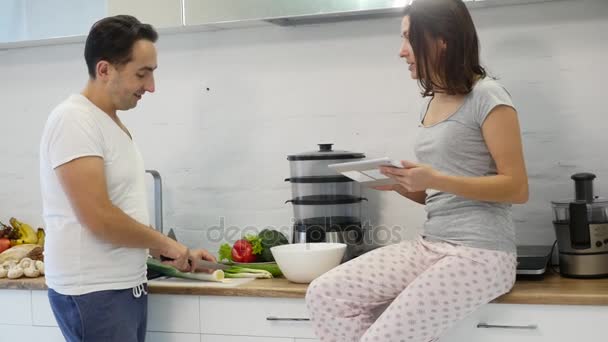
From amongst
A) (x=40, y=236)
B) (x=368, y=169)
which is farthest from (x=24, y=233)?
(x=368, y=169)

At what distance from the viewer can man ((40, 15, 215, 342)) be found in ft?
6.36

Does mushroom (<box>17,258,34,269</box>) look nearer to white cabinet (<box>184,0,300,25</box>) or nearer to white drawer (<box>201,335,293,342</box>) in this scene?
white drawer (<box>201,335,293,342</box>)

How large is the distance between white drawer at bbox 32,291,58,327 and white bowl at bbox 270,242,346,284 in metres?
0.76

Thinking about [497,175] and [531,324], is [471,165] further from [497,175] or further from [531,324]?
[531,324]

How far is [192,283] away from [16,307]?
61cm

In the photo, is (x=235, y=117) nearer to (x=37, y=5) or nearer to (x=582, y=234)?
(x=37, y=5)

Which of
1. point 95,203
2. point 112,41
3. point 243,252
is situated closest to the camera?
point 95,203

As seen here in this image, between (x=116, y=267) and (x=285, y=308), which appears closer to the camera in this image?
(x=116, y=267)

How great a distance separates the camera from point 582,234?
218cm

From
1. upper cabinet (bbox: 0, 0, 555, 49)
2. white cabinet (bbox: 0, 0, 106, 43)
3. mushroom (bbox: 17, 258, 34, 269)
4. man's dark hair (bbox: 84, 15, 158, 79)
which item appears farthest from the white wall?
man's dark hair (bbox: 84, 15, 158, 79)

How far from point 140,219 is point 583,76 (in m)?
1.43

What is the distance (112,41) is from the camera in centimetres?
204

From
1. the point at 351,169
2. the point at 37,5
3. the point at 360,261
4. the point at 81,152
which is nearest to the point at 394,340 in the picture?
the point at 360,261

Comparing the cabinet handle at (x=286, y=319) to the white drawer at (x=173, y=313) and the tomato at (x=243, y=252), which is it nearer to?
the white drawer at (x=173, y=313)
